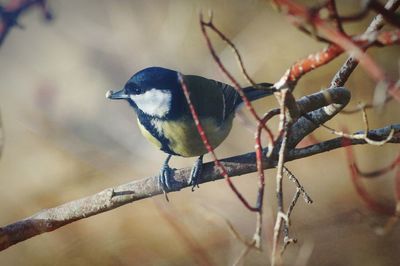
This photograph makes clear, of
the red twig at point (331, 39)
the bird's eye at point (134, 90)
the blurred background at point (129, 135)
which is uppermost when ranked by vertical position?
the red twig at point (331, 39)

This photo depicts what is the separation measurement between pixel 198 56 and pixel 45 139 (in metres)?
0.62

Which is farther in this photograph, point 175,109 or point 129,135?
point 129,135

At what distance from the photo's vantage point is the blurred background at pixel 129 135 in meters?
1.98

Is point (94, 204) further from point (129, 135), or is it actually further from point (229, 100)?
point (129, 135)

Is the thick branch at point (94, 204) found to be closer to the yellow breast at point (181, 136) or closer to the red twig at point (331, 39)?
the yellow breast at point (181, 136)

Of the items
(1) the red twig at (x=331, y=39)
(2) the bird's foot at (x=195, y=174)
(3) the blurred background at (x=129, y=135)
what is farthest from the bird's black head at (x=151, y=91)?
(3) the blurred background at (x=129, y=135)

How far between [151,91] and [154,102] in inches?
1.2

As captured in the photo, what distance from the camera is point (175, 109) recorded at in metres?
0.99

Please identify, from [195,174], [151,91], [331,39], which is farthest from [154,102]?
[331,39]

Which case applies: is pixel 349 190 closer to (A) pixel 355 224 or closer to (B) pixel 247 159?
(A) pixel 355 224

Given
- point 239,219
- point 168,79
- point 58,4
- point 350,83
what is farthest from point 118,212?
point 168,79

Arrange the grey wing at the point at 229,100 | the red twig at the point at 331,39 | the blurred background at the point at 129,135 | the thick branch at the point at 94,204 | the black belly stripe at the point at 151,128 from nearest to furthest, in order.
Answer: the red twig at the point at 331,39
the thick branch at the point at 94,204
the black belly stripe at the point at 151,128
the grey wing at the point at 229,100
the blurred background at the point at 129,135

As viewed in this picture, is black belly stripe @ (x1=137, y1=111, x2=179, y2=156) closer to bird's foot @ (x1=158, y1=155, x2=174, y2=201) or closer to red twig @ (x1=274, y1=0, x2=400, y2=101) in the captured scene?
bird's foot @ (x1=158, y1=155, x2=174, y2=201)

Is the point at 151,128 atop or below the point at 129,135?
atop
